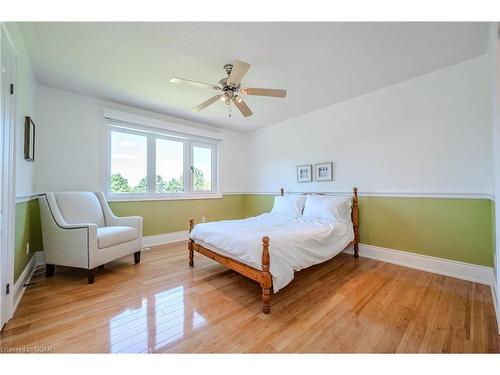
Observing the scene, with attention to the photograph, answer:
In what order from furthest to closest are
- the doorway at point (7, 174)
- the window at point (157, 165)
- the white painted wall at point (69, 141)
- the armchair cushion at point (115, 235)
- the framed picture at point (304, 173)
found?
the framed picture at point (304, 173), the window at point (157, 165), the white painted wall at point (69, 141), the armchair cushion at point (115, 235), the doorway at point (7, 174)

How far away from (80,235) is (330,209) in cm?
314

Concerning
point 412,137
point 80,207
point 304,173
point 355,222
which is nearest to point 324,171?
point 304,173

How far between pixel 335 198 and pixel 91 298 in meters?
3.15

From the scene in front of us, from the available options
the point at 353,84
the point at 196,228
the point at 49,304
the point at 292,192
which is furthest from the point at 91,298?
the point at 353,84

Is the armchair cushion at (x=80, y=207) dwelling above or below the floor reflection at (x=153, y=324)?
above

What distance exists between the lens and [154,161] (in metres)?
3.83

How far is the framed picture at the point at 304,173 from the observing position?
3.79 m

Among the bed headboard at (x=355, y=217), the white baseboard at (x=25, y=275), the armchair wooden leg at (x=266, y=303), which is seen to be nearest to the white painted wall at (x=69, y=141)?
the white baseboard at (x=25, y=275)

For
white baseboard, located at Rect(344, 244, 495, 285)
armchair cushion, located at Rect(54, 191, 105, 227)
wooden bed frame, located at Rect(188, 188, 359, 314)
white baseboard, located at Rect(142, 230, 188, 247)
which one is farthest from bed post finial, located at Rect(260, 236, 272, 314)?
white baseboard, located at Rect(142, 230, 188, 247)

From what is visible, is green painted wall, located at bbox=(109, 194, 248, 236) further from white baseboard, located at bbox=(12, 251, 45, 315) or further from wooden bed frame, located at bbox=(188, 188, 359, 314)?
wooden bed frame, located at bbox=(188, 188, 359, 314)

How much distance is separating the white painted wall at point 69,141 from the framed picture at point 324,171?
337cm

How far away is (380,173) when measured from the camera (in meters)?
2.99

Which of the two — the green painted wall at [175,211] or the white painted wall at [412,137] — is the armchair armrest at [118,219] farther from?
the white painted wall at [412,137]

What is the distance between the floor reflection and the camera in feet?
4.47
